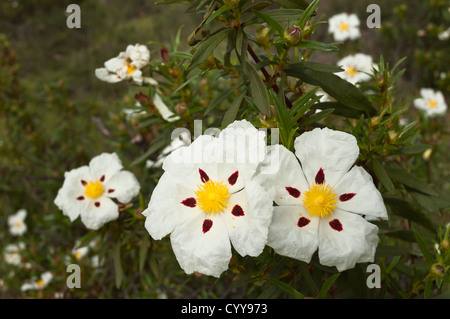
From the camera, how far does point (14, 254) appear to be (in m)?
3.61

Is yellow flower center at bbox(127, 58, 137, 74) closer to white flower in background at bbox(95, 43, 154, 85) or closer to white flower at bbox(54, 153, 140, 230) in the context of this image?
white flower in background at bbox(95, 43, 154, 85)

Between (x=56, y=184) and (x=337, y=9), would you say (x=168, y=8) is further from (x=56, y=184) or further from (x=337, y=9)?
(x=56, y=184)

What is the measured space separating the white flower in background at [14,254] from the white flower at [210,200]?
2.87 m

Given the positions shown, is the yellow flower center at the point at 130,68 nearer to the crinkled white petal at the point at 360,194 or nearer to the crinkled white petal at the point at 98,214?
the crinkled white petal at the point at 98,214

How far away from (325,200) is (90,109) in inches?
141

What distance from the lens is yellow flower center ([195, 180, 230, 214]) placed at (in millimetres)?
1182

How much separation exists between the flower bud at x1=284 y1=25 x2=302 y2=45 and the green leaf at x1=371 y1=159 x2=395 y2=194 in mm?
537

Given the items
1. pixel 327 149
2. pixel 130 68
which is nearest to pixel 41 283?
pixel 130 68

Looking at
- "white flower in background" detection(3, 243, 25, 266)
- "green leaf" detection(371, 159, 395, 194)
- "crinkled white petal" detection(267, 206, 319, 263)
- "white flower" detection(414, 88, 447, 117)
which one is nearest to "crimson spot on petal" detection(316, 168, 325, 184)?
"crinkled white petal" detection(267, 206, 319, 263)

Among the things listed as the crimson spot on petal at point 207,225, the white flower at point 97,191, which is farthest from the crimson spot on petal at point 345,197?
the white flower at point 97,191

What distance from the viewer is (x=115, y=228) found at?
1.97m

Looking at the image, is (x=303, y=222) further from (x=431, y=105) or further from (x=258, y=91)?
(x=431, y=105)

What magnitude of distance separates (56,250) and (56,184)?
24.3 inches
